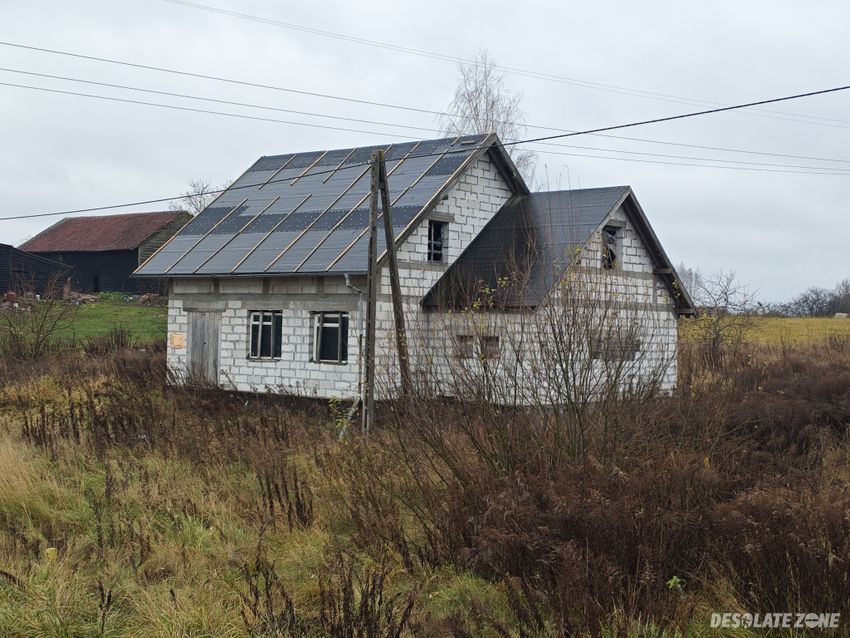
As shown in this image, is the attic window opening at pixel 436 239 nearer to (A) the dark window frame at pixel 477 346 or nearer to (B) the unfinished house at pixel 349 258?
(B) the unfinished house at pixel 349 258

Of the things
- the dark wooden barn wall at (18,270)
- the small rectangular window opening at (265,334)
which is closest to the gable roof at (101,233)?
the dark wooden barn wall at (18,270)

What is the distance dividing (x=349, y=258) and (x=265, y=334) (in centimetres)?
333

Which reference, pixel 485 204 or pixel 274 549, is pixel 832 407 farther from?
pixel 274 549

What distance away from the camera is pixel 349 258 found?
18.4 meters

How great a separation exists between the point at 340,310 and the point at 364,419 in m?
4.37

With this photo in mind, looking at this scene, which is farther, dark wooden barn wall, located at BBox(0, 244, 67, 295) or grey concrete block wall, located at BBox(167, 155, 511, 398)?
dark wooden barn wall, located at BBox(0, 244, 67, 295)

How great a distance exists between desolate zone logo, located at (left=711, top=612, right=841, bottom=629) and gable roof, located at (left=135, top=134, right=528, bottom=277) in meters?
12.1

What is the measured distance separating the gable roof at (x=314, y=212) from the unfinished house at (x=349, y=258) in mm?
41

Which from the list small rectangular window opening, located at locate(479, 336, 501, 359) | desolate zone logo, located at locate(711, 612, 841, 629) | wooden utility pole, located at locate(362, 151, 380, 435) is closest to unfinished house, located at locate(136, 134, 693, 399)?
wooden utility pole, located at locate(362, 151, 380, 435)

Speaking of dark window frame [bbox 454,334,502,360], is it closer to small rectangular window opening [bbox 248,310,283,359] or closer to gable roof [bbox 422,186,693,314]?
gable roof [bbox 422,186,693,314]

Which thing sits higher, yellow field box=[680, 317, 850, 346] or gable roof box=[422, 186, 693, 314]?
gable roof box=[422, 186, 693, 314]

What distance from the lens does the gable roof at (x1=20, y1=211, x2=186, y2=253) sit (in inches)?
2076

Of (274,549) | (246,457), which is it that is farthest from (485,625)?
(246,457)

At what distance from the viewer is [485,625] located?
6.74 metres
